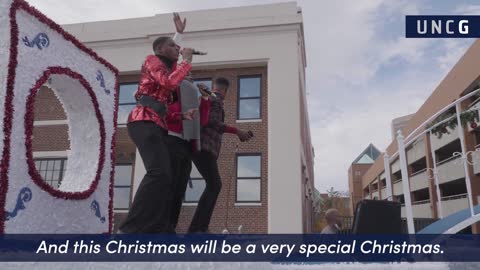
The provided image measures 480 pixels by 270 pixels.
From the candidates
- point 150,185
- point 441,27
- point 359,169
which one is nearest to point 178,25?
point 150,185

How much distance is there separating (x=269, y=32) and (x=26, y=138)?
12.8m

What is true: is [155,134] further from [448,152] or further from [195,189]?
[448,152]

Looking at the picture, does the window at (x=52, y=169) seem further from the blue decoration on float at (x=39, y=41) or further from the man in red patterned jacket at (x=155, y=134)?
the man in red patterned jacket at (x=155, y=134)

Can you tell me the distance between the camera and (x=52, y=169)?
1567 centimetres

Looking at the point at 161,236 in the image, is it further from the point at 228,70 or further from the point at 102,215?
the point at 228,70

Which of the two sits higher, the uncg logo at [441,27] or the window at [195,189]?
the uncg logo at [441,27]

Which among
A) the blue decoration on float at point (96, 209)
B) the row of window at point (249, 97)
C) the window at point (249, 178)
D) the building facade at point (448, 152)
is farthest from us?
the building facade at point (448, 152)

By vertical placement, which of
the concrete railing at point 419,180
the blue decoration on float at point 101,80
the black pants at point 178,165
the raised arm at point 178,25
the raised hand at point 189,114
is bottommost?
the black pants at point 178,165

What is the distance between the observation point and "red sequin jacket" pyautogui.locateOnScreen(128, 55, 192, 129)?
2.62 m

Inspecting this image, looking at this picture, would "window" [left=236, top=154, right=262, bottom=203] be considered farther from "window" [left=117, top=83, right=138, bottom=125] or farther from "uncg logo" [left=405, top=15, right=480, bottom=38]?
"uncg logo" [left=405, top=15, right=480, bottom=38]

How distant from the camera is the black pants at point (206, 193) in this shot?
3.20 meters

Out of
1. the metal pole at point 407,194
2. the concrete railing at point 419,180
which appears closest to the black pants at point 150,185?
the metal pole at point 407,194

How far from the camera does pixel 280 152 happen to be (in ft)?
44.9

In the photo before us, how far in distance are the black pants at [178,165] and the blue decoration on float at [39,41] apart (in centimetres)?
125
